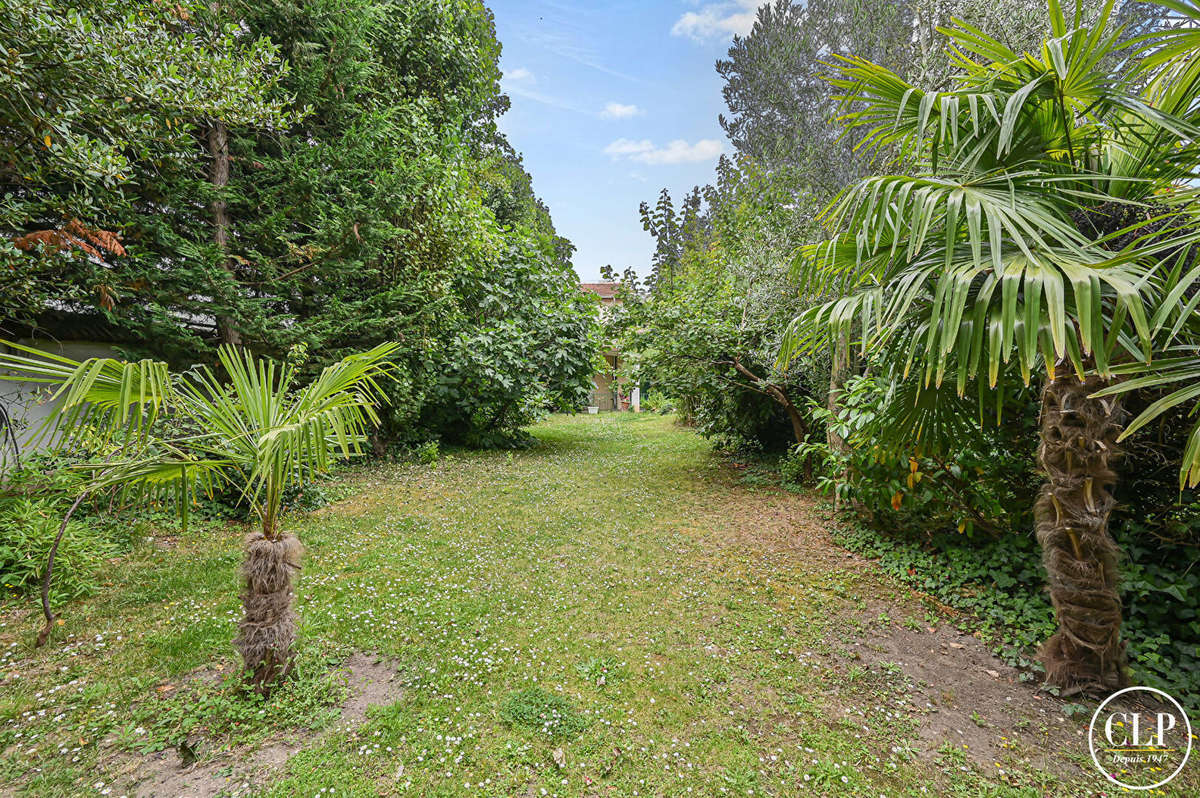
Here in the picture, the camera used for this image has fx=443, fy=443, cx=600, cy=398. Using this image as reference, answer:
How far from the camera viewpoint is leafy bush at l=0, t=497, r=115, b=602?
299 cm

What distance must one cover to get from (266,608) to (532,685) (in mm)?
1408

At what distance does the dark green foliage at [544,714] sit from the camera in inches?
83.4

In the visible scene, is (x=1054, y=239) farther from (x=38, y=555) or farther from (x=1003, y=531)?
(x=38, y=555)

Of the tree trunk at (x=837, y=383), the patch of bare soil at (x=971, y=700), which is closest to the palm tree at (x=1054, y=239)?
the patch of bare soil at (x=971, y=700)

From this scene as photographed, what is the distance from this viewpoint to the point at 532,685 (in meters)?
2.41

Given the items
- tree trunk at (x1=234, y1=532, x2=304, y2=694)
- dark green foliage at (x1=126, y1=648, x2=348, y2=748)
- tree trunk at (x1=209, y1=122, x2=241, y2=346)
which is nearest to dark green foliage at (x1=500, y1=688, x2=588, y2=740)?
dark green foliage at (x1=126, y1=648, x2=348, y2=748)

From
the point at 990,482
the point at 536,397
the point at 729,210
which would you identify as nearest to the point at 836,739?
the point at 990,482

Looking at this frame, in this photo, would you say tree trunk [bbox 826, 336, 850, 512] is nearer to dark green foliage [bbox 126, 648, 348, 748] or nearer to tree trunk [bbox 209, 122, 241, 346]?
dark green foliage [bbox 126, 648, 348, 748]

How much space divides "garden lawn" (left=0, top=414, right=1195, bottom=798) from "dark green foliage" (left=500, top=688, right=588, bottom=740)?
1 centimetres

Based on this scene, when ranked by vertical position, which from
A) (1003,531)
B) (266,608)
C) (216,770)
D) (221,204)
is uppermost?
(221,204)

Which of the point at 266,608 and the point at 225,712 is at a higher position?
the point at 266,608

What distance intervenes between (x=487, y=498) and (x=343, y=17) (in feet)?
21.2

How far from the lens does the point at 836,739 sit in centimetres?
209

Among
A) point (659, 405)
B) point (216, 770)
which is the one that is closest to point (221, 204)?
point (216, 770)
